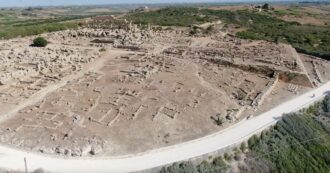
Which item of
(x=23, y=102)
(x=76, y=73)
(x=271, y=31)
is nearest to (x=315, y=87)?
(x=76, y=73)

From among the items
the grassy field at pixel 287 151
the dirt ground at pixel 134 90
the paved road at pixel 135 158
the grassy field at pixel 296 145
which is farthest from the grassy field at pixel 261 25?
the paved road at pixel 135 158

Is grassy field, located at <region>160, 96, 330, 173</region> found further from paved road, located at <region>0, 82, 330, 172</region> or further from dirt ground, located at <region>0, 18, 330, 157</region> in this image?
dirt ground, located at <region>0, 18, 330, 157</region>

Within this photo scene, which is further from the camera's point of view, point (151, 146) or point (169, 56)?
point (169, 56)

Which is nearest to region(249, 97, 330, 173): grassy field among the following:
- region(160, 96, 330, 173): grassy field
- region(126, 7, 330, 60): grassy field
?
region(160, 96, 330, 173): grassy field

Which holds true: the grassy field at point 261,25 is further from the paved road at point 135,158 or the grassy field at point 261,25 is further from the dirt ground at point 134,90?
the paved road at point 135,158

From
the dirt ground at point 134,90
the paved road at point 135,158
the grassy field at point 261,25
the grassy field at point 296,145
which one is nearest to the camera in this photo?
the paved road at point 135,158

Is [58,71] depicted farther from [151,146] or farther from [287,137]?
[287,137]
